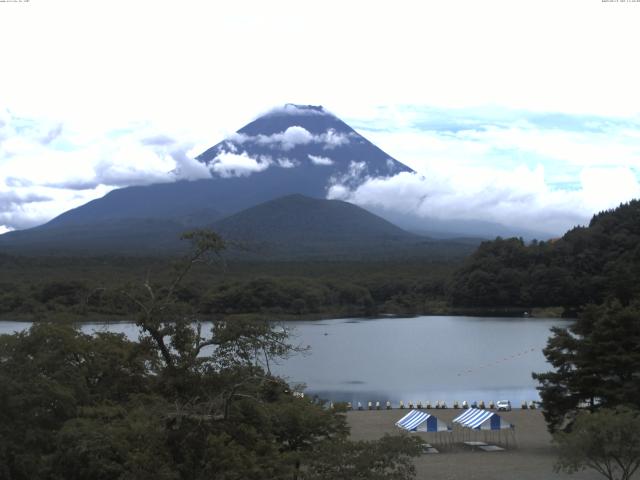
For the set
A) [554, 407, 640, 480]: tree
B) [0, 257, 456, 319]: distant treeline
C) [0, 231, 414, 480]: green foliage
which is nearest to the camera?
[0, 231, 414, 480]: green foliage

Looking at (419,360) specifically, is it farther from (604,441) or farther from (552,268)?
(552,268)

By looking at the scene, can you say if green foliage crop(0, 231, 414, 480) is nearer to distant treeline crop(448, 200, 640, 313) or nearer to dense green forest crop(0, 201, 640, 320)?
dense green forest crop(0, 201, 640, 320)

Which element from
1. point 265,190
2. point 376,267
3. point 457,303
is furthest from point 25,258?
point 265,190

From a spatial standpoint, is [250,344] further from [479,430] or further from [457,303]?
[457,303]

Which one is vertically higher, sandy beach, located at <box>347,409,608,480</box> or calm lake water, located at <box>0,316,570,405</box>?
calm lake water, located at <box>0,316,570,405</box>

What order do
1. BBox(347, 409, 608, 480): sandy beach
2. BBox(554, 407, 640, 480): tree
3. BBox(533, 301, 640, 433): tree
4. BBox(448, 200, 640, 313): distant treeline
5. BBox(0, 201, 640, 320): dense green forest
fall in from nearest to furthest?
BBox(554, 407, 640, 480): tree
BBox(347, 409, 608, 480): sandy beach
BBox(533, 301, 640, 433): tree
BBox(0, 201, 640, 320): dense green forest
BBox(448, 200, 640, 313): distant treeline

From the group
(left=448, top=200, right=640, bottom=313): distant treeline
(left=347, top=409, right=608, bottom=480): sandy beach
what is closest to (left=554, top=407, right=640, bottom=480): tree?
(left=347, top=409, right=608, bottom=480): sandy beach

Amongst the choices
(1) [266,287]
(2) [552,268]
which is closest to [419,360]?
(1) [266,287]
